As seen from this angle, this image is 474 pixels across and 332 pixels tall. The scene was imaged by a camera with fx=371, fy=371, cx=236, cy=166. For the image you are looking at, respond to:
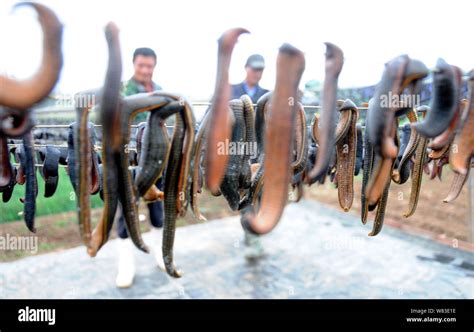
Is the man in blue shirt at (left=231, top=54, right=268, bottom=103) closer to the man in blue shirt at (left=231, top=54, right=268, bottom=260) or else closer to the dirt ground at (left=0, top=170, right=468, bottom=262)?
the man in blue shirt at (left=231, top=54, right=268, bottom=260)

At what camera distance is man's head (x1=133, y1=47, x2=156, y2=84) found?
7.97ft

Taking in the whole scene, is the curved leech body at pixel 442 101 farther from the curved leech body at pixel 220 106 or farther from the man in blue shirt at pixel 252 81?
the man in blue shirt at pixel 252 81

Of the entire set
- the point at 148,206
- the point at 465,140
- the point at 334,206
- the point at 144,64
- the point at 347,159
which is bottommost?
the point at 334,206

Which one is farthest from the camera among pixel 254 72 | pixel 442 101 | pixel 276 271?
pixel 276 271

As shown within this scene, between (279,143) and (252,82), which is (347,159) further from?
(252,82)

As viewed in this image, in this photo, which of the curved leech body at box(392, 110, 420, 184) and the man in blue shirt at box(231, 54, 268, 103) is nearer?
the curved leech body at box(392, 110, 420, 184)

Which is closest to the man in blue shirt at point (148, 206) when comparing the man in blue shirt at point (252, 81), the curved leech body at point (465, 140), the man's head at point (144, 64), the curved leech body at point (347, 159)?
the man's head at point (144, 64)

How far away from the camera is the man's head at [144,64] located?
2.43m

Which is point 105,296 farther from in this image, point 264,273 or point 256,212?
point 256,212

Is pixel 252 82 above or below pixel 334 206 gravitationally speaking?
above

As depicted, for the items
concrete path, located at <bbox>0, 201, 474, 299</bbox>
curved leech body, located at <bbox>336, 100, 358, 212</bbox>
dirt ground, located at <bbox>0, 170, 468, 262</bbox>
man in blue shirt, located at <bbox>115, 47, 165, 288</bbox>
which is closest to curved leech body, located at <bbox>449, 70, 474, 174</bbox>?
curved leech body, located at <bbox>336, 100, 358, 212</bbox>

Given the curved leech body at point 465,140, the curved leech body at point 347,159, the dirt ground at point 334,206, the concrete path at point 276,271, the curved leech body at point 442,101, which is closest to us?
the curved leech body at point 442,101

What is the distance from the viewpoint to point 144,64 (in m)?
2.42

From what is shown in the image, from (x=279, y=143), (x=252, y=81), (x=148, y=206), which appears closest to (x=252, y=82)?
(x=252, y=81)
